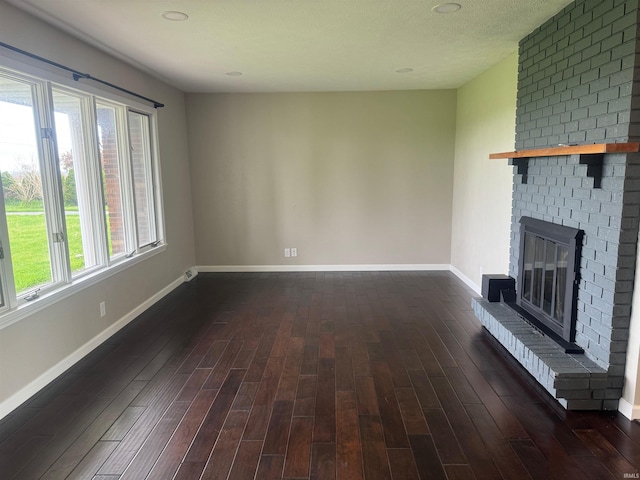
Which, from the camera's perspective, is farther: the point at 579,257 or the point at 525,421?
the point at 579,257

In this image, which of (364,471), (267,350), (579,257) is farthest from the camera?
(267,350)

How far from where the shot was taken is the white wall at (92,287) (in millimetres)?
2502

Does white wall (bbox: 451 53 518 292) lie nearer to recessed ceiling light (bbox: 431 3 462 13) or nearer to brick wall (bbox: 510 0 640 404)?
brick wall (bbox: 510 0 640 404)

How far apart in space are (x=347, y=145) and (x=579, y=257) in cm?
358

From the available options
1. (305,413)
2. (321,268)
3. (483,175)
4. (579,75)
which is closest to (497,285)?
(483,175)

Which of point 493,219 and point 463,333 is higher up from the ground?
point 493,219

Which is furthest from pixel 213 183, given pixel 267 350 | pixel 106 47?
pixel 267 350

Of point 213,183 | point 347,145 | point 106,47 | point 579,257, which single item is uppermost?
point 106,47

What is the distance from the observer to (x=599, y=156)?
2.35 m

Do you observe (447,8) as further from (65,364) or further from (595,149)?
(65,364)

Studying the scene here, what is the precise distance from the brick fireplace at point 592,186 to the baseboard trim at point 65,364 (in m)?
3.25

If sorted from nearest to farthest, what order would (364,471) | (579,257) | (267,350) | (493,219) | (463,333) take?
1. (364,471)
2. (579,257)
3. (267,350)
4. (463,333)
5. (493,219)

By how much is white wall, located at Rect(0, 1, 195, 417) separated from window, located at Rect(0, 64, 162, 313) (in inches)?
7.7

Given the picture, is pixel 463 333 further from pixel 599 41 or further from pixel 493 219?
pixel 599 41
